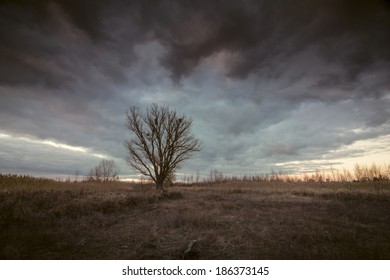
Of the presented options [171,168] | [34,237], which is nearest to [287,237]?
[34,237]

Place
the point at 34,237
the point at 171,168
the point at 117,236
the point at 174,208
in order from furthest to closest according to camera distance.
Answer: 1. the point at 171,168
2. the point at 174,208
3. the point at 117,236
4. the point at 34,237

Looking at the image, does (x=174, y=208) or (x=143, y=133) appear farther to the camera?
(x=143, y=133)

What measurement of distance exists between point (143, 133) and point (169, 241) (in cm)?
2506

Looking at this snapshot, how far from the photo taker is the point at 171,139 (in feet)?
109

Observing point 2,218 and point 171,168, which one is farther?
point 171,168

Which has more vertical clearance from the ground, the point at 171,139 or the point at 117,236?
the point at 171,139

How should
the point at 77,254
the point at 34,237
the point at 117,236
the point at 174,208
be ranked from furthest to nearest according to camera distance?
the point at 174,208, the point at 117,236, the point at 34,237, the point at 77,254

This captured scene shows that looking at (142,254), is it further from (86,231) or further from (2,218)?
(2,218)

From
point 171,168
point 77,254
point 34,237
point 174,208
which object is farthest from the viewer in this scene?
point 171,168

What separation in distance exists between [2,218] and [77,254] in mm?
5153

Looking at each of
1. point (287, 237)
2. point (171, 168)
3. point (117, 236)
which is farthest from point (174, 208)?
point (171, 168)
